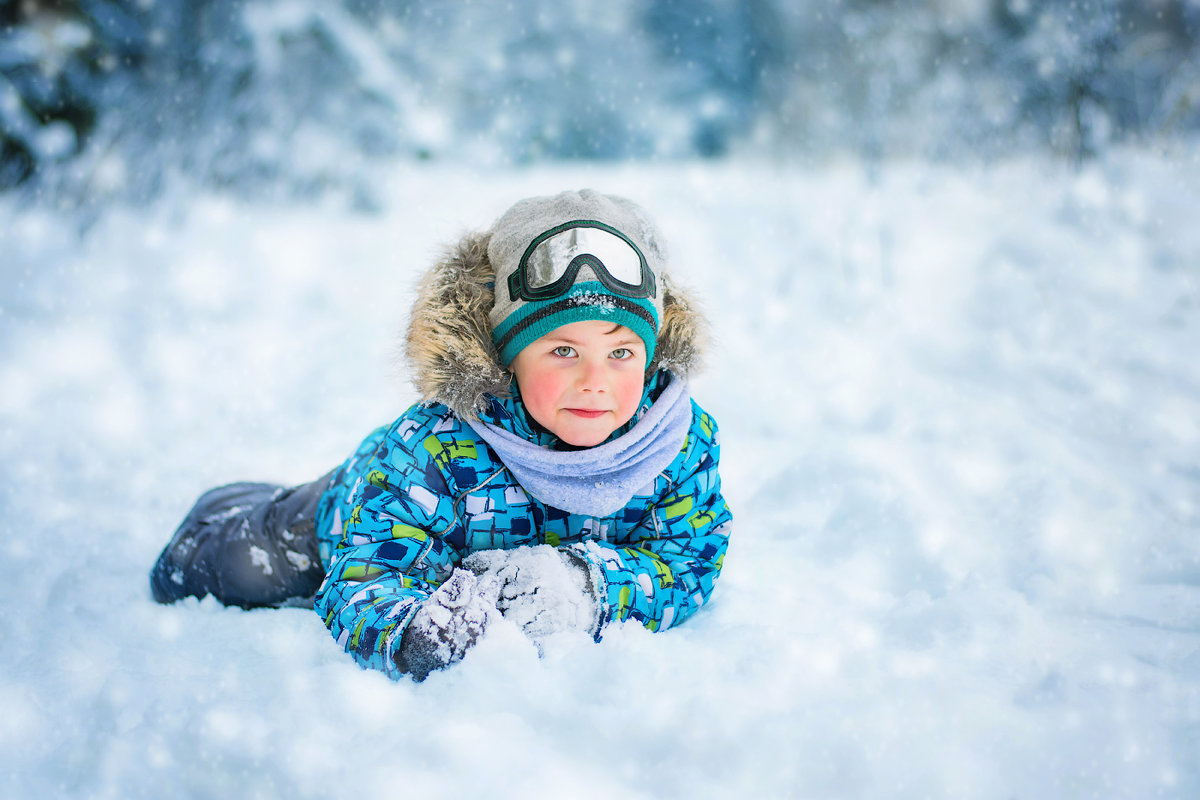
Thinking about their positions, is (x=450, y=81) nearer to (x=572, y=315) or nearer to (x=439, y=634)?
(x=572, y=315)

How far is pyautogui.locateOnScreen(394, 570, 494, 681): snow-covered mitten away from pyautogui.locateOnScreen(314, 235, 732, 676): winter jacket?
0.15 feet

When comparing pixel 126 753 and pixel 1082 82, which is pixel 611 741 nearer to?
pixel 126 753

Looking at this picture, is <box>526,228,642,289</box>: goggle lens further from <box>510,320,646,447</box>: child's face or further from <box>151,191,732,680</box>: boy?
<box>510,320,646,447</box>: child's face

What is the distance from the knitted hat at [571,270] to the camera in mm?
1583

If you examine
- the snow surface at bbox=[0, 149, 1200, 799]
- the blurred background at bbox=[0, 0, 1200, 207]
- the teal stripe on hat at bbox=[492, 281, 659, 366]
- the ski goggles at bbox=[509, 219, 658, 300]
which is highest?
the blurred background at bbox=[0, 0, 1200, 207]

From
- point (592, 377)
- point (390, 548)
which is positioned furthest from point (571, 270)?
point (390, 548)

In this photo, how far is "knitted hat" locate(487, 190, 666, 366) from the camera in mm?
1583

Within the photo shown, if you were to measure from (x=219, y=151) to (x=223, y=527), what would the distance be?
5.28m

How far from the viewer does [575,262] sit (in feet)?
5.19

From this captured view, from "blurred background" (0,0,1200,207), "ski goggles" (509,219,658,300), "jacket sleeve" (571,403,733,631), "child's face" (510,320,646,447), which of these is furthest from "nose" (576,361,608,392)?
"blurred background" (0,0,1200,207)

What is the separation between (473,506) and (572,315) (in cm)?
47

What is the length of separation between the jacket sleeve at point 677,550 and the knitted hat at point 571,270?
32 centimetres

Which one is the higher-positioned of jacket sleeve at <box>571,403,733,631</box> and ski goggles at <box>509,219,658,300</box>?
ski goggles at <box>509,219,658,300</box>

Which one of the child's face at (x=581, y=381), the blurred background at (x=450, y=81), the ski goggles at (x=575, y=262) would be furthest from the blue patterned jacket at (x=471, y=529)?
the blurred background at (x=450, y=81)
